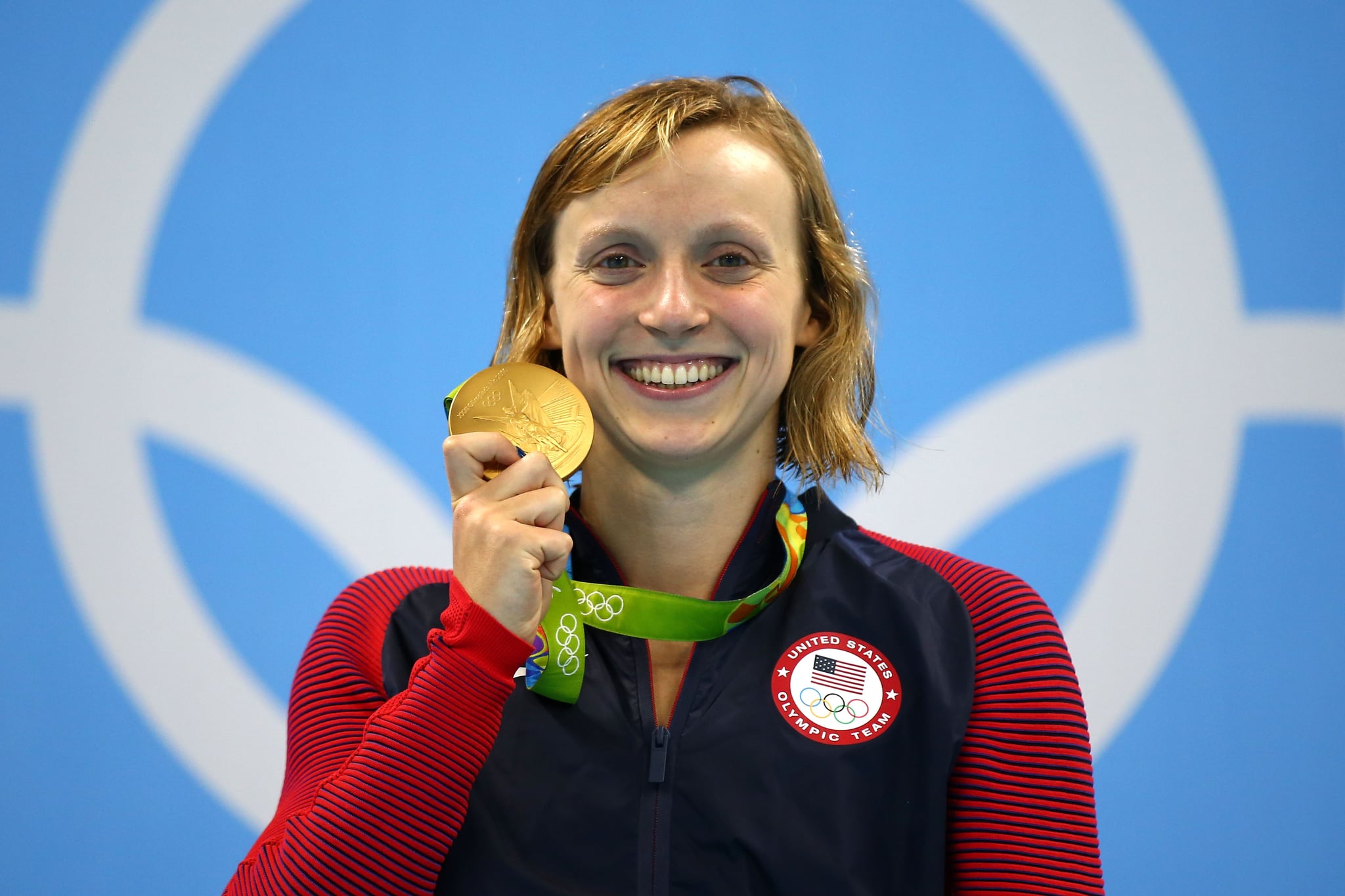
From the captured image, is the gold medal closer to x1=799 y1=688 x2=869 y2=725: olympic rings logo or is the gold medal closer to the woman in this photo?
the woman

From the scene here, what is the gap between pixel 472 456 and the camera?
1.05m

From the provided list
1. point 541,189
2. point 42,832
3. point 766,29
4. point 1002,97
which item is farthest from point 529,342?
point 42,832

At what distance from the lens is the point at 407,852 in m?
0.98

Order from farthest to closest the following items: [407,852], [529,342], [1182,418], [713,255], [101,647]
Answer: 1. [1182,418]
2. [101,647]
3. [529,342]
4. [713,255]
5. [407,852]

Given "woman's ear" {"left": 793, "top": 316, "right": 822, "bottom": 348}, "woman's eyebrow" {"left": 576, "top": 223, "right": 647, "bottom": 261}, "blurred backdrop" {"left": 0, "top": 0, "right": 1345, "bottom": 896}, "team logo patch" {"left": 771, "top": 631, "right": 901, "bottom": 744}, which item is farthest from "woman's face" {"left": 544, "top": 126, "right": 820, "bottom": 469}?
"blurred backdrop" {"left": 0, "top": 0, "right": 1345, "bottom": 896}

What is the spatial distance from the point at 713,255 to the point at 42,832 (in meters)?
1.64

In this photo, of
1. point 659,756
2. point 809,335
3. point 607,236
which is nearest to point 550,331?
point 607,236

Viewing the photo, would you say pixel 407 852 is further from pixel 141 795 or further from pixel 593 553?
pixel 141 795

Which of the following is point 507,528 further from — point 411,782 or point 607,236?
point 607,236

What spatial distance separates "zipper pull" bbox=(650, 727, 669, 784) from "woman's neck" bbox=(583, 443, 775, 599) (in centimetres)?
20

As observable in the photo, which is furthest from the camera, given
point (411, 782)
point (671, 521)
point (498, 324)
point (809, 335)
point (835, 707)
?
point (498, 324)

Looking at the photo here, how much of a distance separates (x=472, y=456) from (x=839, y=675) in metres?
0.42

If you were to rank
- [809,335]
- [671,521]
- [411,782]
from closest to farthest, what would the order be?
[411,782], [671,521], [809,335]

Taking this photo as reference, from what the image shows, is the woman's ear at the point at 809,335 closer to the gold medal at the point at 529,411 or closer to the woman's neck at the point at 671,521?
the woman's neck at the point at 671,521
